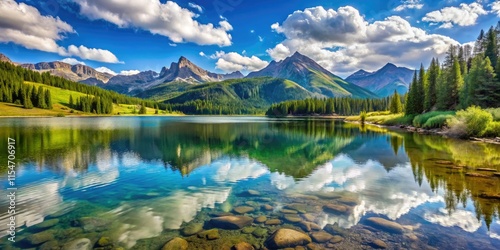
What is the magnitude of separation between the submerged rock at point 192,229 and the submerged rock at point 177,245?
856mm

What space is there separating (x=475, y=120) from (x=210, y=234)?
58.2 meters

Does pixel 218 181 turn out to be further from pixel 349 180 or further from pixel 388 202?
pixel 388 202

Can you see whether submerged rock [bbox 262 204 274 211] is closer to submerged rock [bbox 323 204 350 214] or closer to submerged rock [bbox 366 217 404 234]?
submerged rock [bbox 323 204 350 214]

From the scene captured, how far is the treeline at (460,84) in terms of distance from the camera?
6439 cm

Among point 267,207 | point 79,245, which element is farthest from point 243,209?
point 79,245

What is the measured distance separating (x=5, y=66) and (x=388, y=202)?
275 metres

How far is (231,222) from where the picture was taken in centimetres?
1352

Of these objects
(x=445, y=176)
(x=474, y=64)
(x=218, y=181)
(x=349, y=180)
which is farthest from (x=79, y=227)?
(x=474, y=64)

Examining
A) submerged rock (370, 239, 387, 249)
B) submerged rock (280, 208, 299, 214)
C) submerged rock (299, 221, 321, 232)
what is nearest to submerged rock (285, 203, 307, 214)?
submerged rock (280, 208, 299, 214)

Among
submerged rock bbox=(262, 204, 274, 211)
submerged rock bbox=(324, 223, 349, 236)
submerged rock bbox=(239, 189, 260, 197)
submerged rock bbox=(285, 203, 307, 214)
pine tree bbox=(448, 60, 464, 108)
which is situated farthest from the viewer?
pine tree bbox=(448, 60, 464, 108)

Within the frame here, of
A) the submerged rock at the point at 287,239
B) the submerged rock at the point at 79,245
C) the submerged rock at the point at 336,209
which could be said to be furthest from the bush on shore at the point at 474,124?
the submerged rock at the point at 79,245

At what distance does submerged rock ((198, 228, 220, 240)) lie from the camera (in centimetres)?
1191

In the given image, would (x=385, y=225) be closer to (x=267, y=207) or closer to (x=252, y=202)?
(x=267, y=207)

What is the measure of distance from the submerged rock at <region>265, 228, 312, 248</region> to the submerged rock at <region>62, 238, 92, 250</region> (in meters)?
7.91
